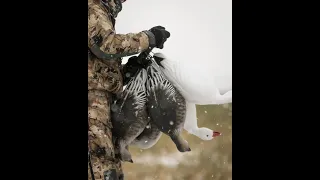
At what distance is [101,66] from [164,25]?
401mm

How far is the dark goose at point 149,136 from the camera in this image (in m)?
2.76

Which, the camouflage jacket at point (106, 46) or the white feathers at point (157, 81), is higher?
the camouflage jacket at point (106, 46)

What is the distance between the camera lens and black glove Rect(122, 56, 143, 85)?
2779 mm

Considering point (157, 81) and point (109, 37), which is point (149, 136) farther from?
point (109, 37)

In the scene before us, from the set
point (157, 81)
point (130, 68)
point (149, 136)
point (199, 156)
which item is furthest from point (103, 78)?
point (199, 156)

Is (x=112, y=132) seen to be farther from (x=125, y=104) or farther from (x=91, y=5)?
(x=91, y=5)

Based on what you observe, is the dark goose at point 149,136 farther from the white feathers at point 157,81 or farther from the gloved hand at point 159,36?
the gloved hand at point 159,36

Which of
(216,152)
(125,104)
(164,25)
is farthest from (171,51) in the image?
(216,152)

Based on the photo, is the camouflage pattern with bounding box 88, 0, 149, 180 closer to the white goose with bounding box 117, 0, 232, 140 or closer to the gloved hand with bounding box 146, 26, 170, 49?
the gloved hand with bounding box 146, 26, 170, 49

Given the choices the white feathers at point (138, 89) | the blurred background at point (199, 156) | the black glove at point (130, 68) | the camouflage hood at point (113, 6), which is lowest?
the blurred background at point (199, 156)

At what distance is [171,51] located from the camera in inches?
108

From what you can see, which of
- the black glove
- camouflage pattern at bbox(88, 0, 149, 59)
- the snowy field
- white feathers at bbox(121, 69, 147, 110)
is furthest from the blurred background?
camouflage pattern at bbox(88, 0, 149, 59)

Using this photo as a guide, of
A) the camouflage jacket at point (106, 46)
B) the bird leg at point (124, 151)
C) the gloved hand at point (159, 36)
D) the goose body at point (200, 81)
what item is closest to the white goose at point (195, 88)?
the goose body at point (200, 81)

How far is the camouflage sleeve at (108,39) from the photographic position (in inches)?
106
